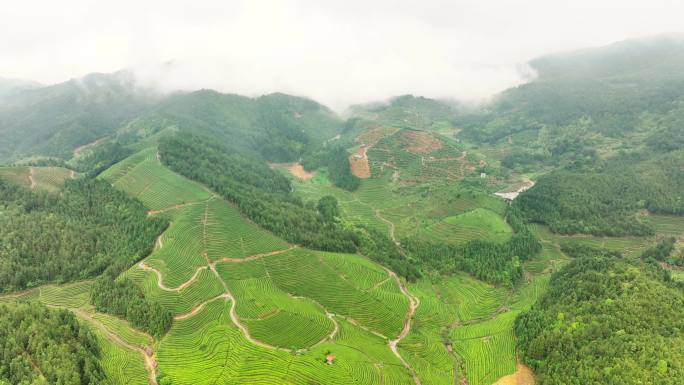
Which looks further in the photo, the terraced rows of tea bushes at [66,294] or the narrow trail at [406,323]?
the terraced rows of tea bushes at [66,294]

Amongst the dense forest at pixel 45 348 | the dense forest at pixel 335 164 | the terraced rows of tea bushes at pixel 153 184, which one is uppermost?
the dense forest at pixel 45 348

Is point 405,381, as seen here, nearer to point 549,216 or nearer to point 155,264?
point 155,264

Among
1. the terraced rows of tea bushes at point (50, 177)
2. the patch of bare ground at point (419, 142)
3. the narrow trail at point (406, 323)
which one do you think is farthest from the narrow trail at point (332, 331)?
the patch of bare ground at point (419, 142)

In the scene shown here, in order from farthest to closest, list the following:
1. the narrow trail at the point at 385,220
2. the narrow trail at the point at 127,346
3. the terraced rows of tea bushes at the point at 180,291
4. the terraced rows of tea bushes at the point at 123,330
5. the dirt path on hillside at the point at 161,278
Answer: the narrow trail at the point at 385,220
the dirt path on hillside at the point at 161,278
the terraced rows of tea bushes at the point at 180,291
the terraced rows of tea bushes at the point at 123,330
the narrow trail at the point at 127,346

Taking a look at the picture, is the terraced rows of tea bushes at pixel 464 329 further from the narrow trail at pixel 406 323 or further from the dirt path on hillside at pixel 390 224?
the dirt path on hillside at pixel 390 224

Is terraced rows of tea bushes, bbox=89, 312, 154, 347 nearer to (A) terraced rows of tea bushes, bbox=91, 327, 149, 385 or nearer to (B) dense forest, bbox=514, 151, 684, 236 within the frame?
(A) terraced rows of tea bushes, bbox=91, 327, 149, 385

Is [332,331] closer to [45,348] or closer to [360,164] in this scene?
[45,348]

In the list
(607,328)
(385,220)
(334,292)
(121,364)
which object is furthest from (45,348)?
(385,220)

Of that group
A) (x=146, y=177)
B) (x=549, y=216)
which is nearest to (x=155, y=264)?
(x=146, y=177)
